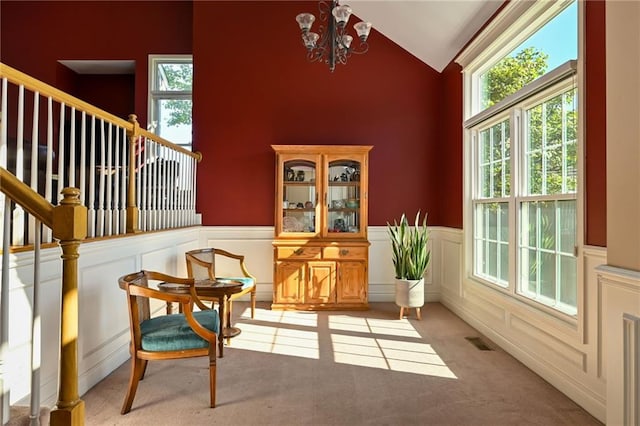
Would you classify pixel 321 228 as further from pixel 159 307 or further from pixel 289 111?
pixel 159 307

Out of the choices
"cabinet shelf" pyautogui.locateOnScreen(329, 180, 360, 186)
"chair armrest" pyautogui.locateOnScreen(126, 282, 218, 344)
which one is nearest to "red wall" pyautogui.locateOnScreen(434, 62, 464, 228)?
"cabinet shelf" pyautogui.locateOnScreen(329, 180, 360, 186)

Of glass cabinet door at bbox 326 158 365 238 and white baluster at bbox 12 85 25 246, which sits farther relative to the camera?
glass cabinet door at bbox 326 158 365 238

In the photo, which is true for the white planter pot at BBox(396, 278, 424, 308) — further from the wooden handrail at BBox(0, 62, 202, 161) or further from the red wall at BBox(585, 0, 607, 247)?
the wooden handrail at BBox(0, 62, 202, 161)

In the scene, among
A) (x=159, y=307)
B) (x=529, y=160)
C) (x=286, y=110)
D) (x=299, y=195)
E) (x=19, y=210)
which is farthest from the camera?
(x=286, y=110)

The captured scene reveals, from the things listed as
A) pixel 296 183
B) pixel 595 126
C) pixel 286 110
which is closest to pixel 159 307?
pixel 296 183

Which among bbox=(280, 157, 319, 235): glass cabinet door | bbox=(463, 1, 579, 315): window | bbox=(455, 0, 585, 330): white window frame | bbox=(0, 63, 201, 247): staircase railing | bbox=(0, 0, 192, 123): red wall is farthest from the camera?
bbox=(0, 0, 192, 123): red wall

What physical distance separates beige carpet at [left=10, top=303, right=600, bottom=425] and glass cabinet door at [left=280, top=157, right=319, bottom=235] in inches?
57.7

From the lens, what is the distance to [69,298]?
4.50 ft

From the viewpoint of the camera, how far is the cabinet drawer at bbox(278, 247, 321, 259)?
4.79 metres

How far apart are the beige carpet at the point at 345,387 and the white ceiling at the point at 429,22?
3.18 m

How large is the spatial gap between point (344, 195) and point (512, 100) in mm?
2226

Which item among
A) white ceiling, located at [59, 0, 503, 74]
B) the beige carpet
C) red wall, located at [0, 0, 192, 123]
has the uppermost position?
red wall, located at [0, 0, 192, 123]

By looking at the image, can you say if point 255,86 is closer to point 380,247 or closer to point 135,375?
point 380,247

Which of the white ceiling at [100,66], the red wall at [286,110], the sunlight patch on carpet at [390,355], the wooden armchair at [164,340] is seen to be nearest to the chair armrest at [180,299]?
the wooden armchair at [164,340]
